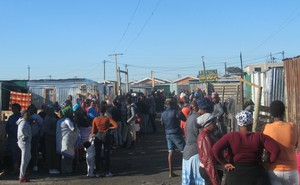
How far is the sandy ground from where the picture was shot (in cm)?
942

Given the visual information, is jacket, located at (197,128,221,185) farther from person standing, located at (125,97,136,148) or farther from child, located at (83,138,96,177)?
person standing, located at (125,97,136,148)

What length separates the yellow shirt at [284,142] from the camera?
16.3 feet

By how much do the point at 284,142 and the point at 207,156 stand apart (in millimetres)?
934

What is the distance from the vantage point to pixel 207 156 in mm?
5277

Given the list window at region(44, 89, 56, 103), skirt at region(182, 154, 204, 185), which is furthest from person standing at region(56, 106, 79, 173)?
window at region(44, 89, 56, 103)

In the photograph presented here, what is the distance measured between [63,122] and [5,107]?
56.1 ft

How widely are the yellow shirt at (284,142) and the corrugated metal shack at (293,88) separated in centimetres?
524

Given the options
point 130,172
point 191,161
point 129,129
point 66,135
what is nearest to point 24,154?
point 66,135

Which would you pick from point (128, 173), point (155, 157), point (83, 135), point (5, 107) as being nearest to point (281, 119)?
point (128, 173)

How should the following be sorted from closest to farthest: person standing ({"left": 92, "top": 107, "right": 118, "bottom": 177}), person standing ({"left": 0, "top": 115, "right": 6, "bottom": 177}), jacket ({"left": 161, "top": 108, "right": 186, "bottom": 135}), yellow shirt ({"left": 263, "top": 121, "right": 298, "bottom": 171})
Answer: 1. yellow shirt ({"left": 263, "top": 121, "right": 298, "bottom": 171})
2. jacket ({"left": 161, "top": 108, "right": 186, "bottom": 135})
3. person standing ({"left": 92, "top": 107, "right": 118, "bottom": 177})
4. person standing ({"left": 0, "top": 115, "right": 6, "bottom": 177})

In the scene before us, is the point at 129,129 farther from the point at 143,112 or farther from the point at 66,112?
the point at 66,112

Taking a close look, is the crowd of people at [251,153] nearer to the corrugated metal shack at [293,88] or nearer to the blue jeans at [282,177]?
the blue jeans at [282,177]

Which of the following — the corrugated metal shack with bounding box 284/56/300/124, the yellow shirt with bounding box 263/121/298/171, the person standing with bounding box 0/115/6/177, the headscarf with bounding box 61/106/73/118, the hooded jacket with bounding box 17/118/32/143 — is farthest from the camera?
the person standing with bounding box 0/115/6/177

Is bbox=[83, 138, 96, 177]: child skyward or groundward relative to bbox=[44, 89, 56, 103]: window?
groundward
